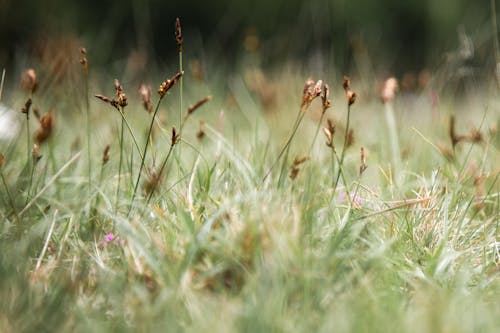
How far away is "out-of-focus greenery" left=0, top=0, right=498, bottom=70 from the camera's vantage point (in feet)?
16.8

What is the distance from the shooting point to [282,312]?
1110mm

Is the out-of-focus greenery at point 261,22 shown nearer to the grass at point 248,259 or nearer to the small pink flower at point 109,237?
the grass at point 248,259

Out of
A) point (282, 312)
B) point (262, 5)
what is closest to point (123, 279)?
point (282, 312)

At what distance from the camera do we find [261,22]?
6.08m

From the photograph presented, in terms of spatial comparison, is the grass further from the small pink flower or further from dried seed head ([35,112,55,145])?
dried seed head ([35,112,55,145])

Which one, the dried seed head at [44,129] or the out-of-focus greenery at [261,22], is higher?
the out-of-focus greenery at [261,22]

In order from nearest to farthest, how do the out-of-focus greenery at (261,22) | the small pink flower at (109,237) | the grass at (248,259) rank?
the grass at (248,259) < the small pink flower at (109,237) < the out-of-focus greenery at (261,22)

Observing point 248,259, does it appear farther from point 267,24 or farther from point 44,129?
point 267,24

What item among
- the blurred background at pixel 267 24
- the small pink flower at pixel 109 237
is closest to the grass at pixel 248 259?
the small pink flower at pixel 109 237

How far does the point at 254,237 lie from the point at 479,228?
2.07 feet

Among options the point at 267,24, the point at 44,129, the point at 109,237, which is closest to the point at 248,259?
the point at 109,237

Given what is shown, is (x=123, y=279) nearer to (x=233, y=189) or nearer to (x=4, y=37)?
(x=233, y=189)

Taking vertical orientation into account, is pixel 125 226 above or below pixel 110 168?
below

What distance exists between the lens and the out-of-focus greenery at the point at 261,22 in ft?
16.8
